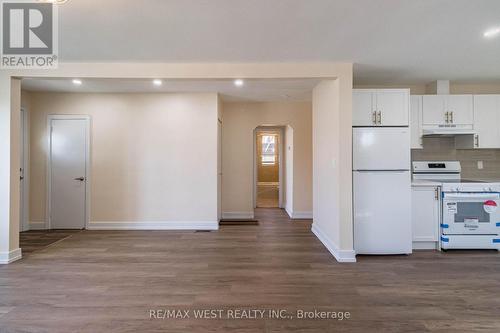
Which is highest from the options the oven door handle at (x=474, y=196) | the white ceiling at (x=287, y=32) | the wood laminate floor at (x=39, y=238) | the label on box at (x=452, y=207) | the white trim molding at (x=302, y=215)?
the white ceiling at (x=287, y=32)

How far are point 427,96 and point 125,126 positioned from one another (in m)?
5.23

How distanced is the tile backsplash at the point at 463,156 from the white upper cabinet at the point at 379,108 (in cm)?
127

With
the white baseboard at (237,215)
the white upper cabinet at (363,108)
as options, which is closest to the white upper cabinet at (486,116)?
the white upper cabinet at (363,108)

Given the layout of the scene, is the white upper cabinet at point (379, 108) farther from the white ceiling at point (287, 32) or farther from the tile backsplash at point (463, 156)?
the tile backsplash at point (463, 156)

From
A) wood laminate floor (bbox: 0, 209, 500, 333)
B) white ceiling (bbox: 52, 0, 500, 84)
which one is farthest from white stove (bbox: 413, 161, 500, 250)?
white ceiling (bbox: 52, 0, 500, 84)

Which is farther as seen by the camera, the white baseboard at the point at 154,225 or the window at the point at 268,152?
the window at the point at 268,152

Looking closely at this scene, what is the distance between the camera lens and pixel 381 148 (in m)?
Result: 3.78

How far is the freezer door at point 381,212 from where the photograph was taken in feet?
12.5

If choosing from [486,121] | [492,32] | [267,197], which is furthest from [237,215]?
[492,32]

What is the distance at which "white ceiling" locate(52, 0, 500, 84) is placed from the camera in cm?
234

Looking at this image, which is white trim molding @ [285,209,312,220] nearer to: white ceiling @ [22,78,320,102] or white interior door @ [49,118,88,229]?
white ceiling @ [22,78,320,102]

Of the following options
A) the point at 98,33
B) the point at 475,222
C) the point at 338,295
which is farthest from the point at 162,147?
the point at 475,222

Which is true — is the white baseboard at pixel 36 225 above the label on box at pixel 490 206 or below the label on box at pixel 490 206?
below

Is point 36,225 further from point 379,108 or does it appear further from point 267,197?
point 267,197
